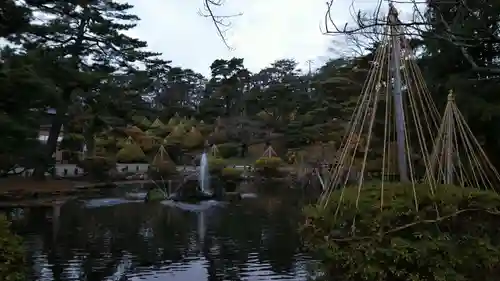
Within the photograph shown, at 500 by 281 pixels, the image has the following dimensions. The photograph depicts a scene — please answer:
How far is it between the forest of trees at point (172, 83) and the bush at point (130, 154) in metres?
2.02

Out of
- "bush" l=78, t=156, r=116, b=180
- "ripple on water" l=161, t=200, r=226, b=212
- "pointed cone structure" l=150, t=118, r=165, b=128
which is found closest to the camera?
"ripple on water" l=161, t=200, r=226, b=212

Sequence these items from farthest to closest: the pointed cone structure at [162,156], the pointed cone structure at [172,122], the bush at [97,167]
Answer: the pointed cone structure at [172,122] < the pointed cone structure at [162,156] < the bush at [97,167]

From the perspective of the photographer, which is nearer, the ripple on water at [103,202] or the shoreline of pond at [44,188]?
the ripple on water at [103,202]

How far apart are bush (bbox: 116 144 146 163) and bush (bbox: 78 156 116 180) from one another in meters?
4.09

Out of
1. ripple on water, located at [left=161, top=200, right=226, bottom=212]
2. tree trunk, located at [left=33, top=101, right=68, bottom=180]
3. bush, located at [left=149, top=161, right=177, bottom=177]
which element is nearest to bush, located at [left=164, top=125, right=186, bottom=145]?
bush, located at [left=149, top=161, right=177, bottom=177]

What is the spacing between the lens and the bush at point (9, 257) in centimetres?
350

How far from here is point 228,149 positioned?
88.3ft

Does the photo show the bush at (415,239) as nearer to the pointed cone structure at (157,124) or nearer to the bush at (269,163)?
the bush at (269,163)

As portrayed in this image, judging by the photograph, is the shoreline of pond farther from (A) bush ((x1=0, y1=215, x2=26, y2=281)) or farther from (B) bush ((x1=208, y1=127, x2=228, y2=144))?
(A) bush ((x1=0, y1=215, x2=26, y2=281))

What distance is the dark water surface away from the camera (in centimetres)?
618

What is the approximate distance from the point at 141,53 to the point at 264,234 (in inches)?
483

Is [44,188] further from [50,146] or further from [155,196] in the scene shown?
[155,196]

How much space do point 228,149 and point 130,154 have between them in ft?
16.0

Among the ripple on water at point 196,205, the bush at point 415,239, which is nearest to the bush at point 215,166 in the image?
the ripple on water at point 196,205
